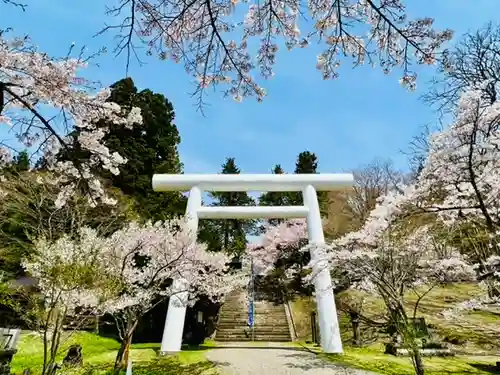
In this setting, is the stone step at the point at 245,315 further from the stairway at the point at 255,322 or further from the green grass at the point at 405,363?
the green grass at the point at 405,363

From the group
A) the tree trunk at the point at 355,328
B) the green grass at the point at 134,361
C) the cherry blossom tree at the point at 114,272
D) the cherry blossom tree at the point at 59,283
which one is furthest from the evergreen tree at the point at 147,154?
the cherry blossom tree at the point at 59,283

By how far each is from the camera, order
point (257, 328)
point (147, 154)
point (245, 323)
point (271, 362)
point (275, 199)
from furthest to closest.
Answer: point (275, 199)
point (147, 154)
point (245, 323)
point (257, 328)
point (271, 362)

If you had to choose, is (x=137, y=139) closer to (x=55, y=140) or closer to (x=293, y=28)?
(x=55, y=140)

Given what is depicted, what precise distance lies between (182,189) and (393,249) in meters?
6.99

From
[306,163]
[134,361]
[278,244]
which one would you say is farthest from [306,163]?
[134,361]

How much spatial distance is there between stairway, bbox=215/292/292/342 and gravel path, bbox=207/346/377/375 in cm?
321

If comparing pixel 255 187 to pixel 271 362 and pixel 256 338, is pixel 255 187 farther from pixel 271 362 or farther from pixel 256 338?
pixel 256 338

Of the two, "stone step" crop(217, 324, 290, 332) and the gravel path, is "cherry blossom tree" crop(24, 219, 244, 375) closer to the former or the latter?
the gravel path

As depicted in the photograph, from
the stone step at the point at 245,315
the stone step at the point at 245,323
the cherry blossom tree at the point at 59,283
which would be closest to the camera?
the cherry blossom tree at the point at 59,283

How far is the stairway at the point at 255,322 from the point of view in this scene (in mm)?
14430

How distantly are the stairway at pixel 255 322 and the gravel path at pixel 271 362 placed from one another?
10.5ft

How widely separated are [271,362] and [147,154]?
1171cm

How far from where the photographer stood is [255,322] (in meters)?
15.5

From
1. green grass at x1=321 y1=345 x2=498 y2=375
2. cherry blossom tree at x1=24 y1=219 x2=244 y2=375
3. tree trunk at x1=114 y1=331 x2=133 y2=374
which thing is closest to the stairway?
cherry blossom tree at x1=24 y1=219 x2=244 y2=375
